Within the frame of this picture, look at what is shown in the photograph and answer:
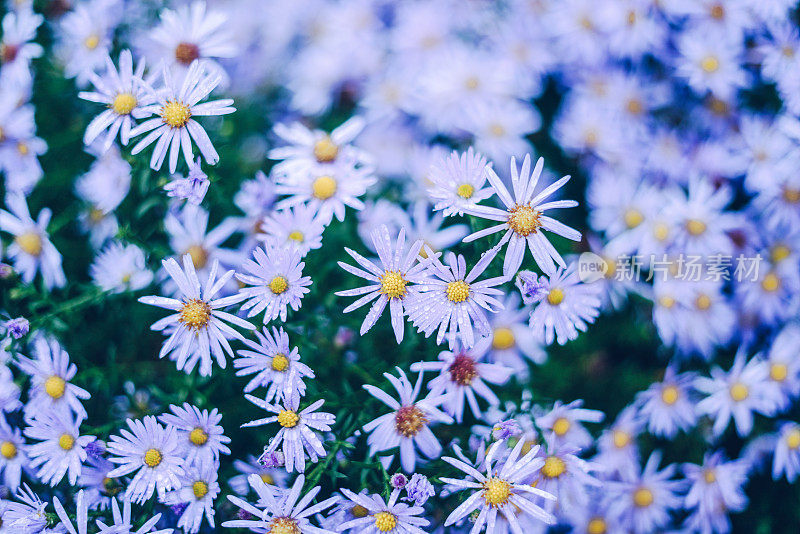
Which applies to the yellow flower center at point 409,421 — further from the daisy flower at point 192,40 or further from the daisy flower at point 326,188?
the daisy flower at point 192,40

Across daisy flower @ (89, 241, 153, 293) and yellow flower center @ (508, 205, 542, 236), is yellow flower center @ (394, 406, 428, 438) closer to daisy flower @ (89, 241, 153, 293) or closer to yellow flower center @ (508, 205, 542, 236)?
yellow flower center @ (508, 205, 542, 236)

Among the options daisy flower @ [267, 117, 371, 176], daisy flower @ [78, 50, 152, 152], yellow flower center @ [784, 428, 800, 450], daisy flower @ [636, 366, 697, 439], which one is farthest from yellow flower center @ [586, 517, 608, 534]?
daisy flower @ [78, 50, 152, 152]

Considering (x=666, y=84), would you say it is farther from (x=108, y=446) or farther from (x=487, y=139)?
(x=108, y=446)

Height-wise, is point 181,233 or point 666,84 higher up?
point 666,84

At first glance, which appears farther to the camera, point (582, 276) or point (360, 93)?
point (360, 93)

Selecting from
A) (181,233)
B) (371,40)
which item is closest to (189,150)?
(181,233)

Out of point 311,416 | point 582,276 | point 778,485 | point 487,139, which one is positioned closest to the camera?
point 311,416
